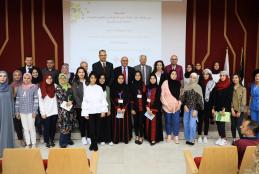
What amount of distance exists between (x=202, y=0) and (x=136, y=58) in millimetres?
2042

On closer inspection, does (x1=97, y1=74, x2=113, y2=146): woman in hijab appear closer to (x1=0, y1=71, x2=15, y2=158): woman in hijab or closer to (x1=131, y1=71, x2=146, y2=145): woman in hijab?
(x1=131, y1=71, x2=146, y2=145): woman in hijab

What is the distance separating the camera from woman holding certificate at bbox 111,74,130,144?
19.4ft

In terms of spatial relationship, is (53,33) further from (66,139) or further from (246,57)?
(246,57)

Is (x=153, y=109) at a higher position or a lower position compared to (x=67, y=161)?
higher

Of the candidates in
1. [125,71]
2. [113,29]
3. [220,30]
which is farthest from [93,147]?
[220,30]

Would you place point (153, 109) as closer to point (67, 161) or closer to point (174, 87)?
point (174, 87)

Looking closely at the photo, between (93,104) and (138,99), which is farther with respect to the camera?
(138,99)

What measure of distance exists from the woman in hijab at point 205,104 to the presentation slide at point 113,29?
1.64 metres

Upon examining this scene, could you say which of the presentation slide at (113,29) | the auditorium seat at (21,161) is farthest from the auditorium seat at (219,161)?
the presentation slide at (113,29)

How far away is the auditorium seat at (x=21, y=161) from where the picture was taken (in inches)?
141

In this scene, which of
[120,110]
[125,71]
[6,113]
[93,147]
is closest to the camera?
[6,113]

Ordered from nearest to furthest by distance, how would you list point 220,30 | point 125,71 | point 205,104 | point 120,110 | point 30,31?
point 120,110, point 205,104, point 125,71, point 30,31, point 220,30

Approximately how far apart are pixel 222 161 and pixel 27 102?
10.5 ft

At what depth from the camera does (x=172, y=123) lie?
614 centimetres
